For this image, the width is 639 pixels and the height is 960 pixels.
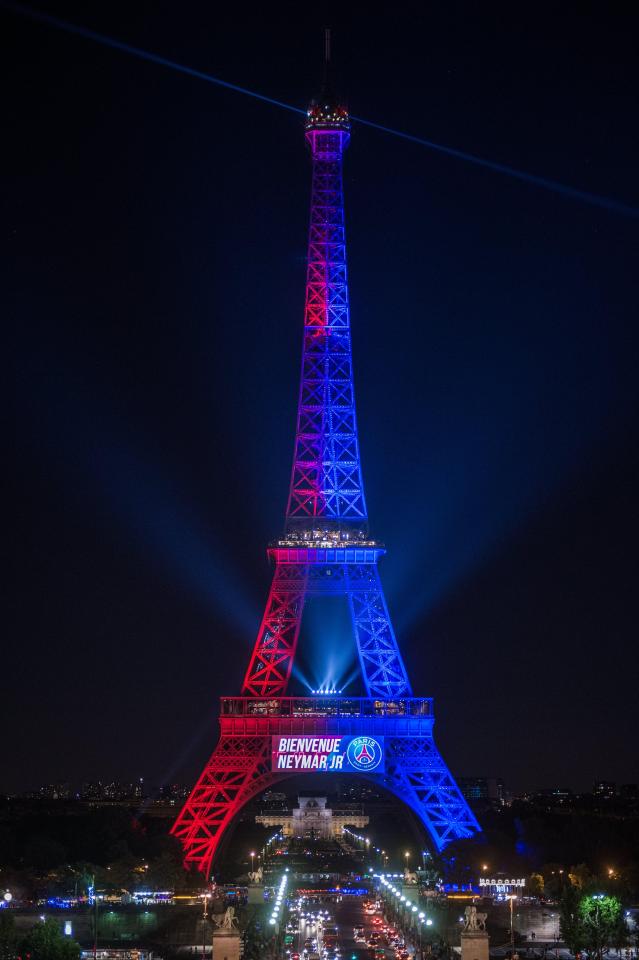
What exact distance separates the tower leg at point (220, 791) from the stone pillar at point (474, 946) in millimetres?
38223

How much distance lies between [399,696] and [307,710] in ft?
23.0

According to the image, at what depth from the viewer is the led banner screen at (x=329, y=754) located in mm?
103250

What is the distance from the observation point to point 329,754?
104062mm

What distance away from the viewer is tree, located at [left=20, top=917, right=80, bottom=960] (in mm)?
66062

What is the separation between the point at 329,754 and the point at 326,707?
12.5 ft

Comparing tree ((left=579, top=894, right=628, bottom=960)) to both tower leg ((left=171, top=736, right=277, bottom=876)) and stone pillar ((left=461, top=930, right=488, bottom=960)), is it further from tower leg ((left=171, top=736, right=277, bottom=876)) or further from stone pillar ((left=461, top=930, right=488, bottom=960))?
tower leg ((left=171, top=736, right=277, bottom=876))

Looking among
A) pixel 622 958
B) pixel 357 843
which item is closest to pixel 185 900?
pixel 622 958

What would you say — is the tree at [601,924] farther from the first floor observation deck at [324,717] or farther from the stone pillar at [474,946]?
the first floor observation deck at [324,717]

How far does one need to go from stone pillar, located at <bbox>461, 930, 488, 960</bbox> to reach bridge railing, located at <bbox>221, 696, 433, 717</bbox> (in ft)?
134

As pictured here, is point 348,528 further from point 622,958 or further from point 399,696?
point 622,958

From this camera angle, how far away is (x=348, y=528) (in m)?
110

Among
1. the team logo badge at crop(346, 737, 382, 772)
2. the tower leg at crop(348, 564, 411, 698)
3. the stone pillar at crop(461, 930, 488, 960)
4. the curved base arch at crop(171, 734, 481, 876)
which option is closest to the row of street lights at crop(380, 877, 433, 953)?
the curved base arch at crop(171, 734, 481, 876)

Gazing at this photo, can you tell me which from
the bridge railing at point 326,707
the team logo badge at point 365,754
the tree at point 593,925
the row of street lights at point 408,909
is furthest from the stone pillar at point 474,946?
the bridge railing at point 326,707

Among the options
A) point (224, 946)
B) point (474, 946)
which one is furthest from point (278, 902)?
point (224, 946)
